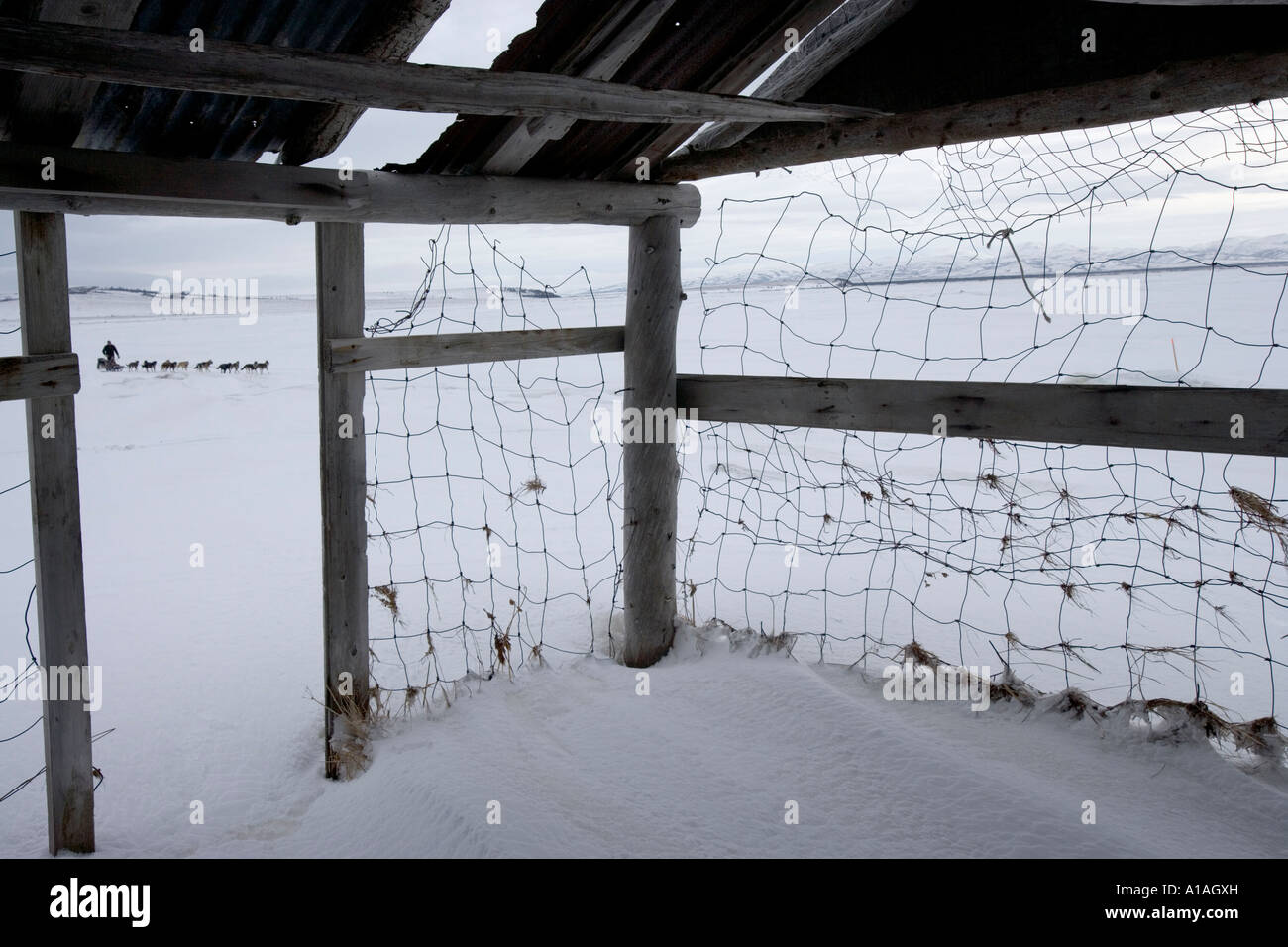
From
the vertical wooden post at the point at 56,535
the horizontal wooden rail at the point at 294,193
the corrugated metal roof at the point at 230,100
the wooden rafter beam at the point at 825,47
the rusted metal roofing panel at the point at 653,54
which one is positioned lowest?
the vertical wooden post at the point at 56,535

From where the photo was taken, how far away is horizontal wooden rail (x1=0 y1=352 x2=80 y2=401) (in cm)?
265

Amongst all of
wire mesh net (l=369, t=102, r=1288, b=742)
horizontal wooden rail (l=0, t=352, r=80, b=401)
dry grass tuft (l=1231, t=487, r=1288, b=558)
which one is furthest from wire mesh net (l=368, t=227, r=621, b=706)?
dry grass tuft (l=1231, t=487, r=1288, b=558)

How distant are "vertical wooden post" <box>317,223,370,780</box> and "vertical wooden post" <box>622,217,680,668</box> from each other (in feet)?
4.21

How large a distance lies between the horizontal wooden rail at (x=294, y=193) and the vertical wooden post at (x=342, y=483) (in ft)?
0.69

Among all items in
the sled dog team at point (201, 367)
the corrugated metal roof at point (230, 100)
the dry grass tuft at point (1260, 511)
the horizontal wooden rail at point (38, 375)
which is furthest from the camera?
the sled dog team at point (201, 367)

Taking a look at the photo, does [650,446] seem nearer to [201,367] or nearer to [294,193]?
[294,193]

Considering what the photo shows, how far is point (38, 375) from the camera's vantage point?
8.97 feet

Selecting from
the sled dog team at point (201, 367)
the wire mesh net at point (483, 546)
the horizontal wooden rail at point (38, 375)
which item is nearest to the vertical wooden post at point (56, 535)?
the horizontal wooden rail at point (38, 375)

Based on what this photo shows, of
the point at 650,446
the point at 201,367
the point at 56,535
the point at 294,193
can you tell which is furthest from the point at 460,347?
the point at 201,367

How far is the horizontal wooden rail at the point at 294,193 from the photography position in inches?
99.6

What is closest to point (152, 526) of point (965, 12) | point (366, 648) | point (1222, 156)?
point (366, 648)

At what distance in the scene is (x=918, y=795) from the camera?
9.42 feet

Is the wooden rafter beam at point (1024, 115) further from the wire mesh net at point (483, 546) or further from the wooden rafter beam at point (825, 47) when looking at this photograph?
the wire mesh net at point (483, 546)

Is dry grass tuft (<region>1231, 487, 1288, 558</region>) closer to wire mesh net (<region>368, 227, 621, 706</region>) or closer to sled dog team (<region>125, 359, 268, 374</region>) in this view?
wire mesh net (<region>368, 227, 621, 706</region>)
